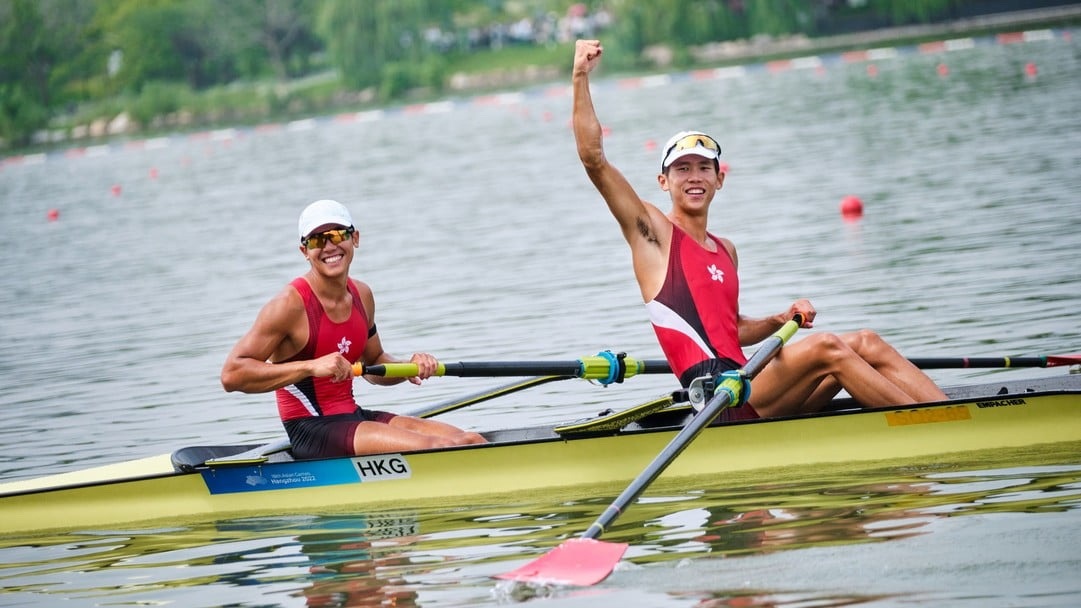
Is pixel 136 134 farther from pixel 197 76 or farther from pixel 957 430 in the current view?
pixel 957 430

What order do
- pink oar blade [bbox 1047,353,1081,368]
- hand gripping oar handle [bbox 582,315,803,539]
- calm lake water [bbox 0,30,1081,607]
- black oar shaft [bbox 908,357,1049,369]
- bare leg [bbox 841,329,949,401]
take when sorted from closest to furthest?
1. calm lake water [bbox 0,30,1081,607]
2. hand gripping oar handle [bbox 582,315,803,539]
3. bare leg [bbox 841,329,949,401]
4. black oar shaft [bbox 908,357,1049,369]
5. pink oar blade [bbox 1047,353,1081,368]

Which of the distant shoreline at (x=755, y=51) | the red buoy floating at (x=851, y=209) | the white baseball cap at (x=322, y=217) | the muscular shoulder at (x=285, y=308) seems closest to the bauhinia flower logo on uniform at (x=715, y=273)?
the white baseball cap at (x=322, y=217)

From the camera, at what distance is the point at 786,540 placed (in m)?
7.64

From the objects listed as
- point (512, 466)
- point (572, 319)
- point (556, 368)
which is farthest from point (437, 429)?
point (572, 319)

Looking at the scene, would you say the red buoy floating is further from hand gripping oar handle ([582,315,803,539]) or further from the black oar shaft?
hand gripping oar handle ([582,315,803,539])

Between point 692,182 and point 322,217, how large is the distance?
2.23 m

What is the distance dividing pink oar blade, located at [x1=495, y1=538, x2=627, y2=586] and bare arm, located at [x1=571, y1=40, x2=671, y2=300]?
6.40 ft

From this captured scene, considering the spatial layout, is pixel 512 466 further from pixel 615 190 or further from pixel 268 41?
pixel 268 41

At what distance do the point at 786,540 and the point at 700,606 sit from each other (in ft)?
3.38

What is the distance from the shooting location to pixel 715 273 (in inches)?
354

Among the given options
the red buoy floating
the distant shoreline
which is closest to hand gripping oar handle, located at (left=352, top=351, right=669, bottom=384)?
the red buoy floating

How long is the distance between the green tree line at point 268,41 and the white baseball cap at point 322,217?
58.6 metres

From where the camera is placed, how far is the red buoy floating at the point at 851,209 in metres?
20.5

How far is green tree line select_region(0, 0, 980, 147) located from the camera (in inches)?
2771
